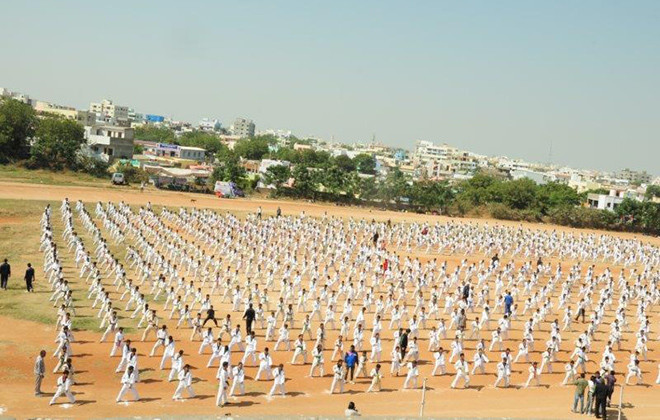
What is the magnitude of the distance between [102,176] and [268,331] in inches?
2046

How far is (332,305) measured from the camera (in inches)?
859

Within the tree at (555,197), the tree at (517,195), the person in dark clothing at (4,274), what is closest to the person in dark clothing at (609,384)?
the person in dark clothing at (4,274)

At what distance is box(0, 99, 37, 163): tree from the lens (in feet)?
217

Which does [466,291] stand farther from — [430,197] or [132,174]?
[132,174]

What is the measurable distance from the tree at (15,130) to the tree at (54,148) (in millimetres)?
1671

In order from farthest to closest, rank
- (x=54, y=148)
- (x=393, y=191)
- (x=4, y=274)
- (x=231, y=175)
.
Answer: (x=393, y=191)
(x=231, y=175)
(x=54, y=148)
(x=4, y=274)

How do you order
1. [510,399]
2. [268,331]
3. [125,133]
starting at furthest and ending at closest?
1. [125,133]
2. [268,331]
3. [510,399]

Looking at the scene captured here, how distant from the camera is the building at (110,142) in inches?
3162

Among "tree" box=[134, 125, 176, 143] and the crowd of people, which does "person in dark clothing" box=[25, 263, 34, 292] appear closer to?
the crowd of people

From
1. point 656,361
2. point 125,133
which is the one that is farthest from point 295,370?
point 125,133

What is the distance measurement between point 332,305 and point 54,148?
2018 inches

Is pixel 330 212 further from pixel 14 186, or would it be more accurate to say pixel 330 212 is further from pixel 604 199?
pixel 604 199

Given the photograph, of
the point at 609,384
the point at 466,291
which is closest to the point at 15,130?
the point at 466,291

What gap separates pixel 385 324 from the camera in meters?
23.0
